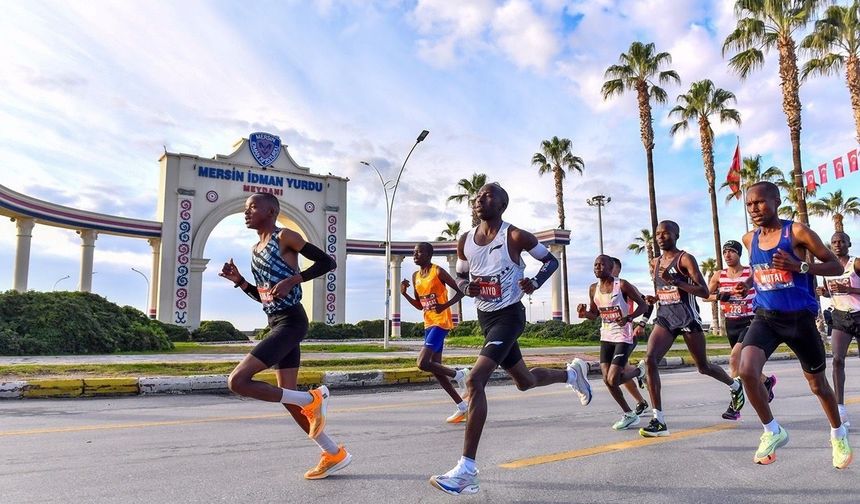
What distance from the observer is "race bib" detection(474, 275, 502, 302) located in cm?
450

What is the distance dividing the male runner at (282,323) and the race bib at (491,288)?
1.09m

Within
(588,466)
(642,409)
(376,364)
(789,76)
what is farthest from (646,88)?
(588,466)

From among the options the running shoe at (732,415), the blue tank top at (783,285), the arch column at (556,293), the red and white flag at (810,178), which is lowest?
the running shoe at (732,415)

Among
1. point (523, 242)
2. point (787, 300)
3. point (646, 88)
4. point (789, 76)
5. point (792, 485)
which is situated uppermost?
point (646, 88)

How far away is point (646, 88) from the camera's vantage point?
31.7 meters

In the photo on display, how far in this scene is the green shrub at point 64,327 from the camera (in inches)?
763

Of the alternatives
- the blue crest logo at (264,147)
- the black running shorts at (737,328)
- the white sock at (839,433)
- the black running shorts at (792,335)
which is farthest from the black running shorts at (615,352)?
the blue crest logo at (264,147)

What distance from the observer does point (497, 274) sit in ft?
14.8

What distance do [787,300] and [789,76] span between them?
74.2 ft

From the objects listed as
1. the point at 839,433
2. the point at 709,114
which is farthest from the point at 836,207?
the point at 839,433

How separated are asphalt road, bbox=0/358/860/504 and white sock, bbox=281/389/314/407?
48 cm

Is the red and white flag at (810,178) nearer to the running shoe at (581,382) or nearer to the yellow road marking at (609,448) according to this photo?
the yellow road marking at (609,448)

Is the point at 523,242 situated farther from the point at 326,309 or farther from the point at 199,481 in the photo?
the point at 326,309

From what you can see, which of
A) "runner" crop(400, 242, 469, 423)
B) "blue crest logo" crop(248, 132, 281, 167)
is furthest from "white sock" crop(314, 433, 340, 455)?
"blue crest logo" crop(248, 132, 281, 167)
